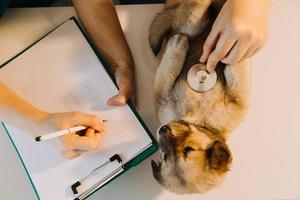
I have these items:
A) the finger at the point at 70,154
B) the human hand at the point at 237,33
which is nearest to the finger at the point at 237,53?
the human hand at the point at 237,33

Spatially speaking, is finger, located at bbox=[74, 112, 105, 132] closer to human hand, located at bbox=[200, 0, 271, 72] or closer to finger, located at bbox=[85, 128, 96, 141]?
finger, located at bbox=[85, 128, 96, 141]

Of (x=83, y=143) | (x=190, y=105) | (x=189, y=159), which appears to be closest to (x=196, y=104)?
(x=190, y=105)

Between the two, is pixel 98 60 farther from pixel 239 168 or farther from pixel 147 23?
pixel 239 168

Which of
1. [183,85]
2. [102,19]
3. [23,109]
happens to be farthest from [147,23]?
[23,109]

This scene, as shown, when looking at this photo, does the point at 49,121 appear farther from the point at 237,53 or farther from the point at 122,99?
the point at 237,53

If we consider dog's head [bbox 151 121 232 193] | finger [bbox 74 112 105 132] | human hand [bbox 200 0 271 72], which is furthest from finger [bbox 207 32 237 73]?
finger [bbox 74 112 105 132]

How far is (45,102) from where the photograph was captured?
0.78 m

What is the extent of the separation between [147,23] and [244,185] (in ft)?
1.40

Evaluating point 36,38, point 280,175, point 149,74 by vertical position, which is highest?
point 36,38

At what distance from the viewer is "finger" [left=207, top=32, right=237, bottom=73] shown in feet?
2.14

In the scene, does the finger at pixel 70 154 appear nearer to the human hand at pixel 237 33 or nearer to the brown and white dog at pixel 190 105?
the brown and white dog at pixel 190 105

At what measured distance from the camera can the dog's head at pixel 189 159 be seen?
67 centimetres

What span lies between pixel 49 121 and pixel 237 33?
0.37 m

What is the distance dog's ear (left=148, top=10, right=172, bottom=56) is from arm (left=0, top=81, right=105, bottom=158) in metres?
0.24
